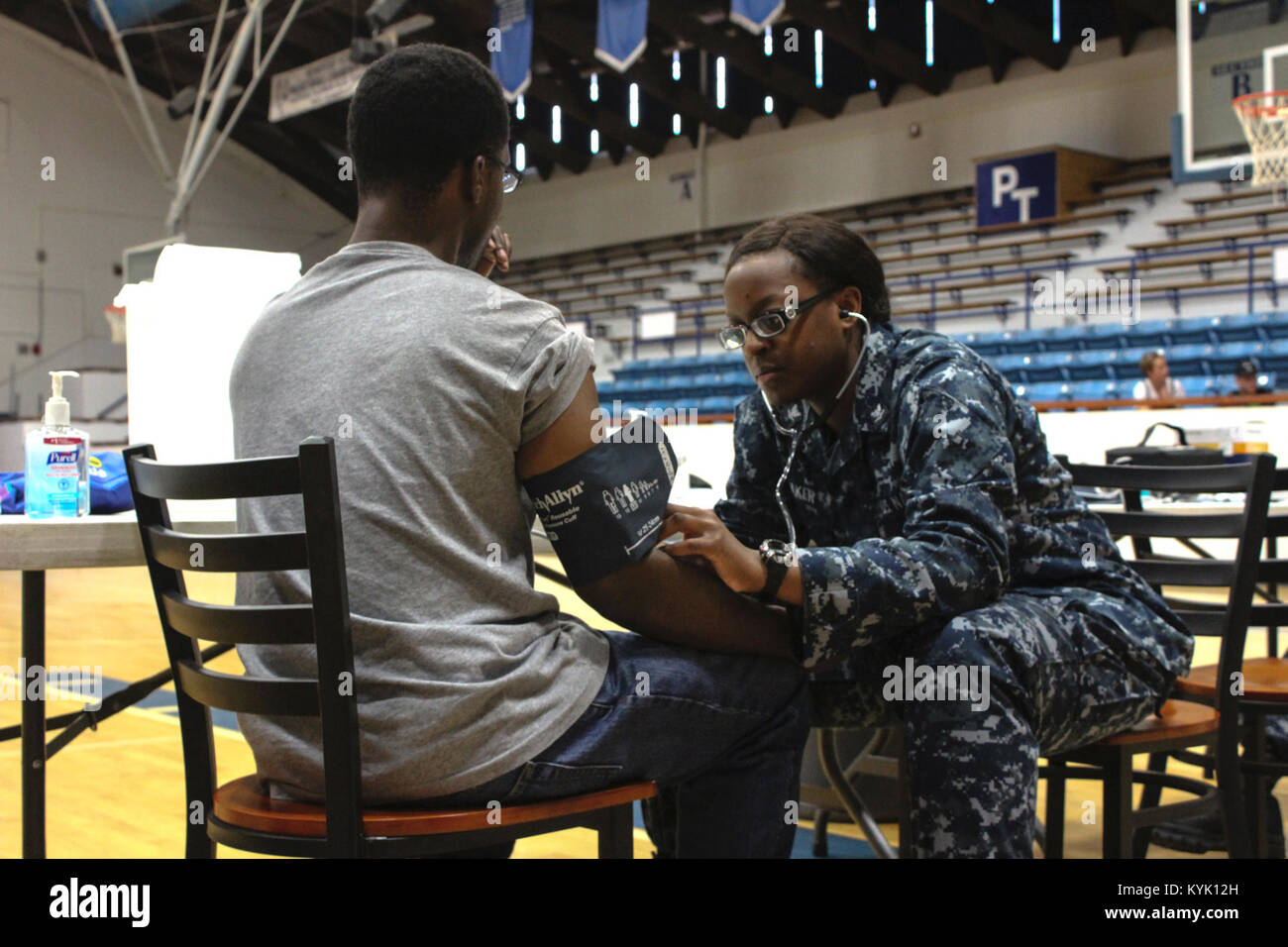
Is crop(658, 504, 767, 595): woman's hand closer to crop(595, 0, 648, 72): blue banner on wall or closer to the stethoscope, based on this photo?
the stethoscope

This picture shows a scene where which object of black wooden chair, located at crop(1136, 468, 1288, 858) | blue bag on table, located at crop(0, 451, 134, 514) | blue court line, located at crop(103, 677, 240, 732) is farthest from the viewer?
blue court line, located at crop(103, 677, 240, 732)

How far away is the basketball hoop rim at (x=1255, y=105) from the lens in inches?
255

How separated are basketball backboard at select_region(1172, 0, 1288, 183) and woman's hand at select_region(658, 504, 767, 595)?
623 cm

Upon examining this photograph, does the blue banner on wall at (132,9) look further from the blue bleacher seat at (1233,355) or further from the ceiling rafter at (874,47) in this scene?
the blue bleacher seat at (1233,355)

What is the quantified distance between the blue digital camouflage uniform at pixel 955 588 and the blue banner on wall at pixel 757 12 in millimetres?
6643

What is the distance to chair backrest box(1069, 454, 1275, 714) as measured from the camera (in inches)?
64.1

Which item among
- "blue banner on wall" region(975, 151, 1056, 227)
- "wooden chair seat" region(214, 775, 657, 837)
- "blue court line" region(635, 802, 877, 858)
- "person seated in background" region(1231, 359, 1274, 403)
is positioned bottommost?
"blue court line" region(635, 802, 877, 858)

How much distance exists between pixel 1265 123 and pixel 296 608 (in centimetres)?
702

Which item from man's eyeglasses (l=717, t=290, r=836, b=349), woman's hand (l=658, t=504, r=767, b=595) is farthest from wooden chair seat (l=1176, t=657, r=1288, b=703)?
woman's hand (l=658, t=504, r=767, b=595)

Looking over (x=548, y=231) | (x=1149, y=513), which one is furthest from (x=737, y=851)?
(x=548, y=231)

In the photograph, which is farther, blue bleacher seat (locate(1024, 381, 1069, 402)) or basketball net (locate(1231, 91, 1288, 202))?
blue bleacher seat (locate(1024, 381, 1069, 402))

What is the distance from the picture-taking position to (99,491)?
4.86 ft

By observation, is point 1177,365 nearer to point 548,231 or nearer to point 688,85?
point 688,85

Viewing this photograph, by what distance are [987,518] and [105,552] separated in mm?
915
